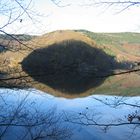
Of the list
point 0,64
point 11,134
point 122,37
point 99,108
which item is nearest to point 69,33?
point 122,37

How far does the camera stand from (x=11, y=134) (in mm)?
11695

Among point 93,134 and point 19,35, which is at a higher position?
point 19,35

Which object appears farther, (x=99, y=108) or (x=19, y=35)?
(x=99, y=108)

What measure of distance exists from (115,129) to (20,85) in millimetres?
10467

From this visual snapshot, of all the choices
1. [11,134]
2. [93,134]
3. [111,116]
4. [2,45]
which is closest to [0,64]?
[2,45]

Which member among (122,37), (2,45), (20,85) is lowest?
(122,37)

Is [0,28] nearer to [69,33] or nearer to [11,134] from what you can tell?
[11,134]

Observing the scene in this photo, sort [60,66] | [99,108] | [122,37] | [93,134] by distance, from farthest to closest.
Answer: [122,37] → [99,108] → [93,134] → [60,66]

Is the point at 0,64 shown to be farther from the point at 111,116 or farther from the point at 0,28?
the point at 111,116

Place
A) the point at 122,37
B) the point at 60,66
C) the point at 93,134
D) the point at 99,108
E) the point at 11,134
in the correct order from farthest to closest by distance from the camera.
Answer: the point at 122,37 → the point at 99,108 → the point at 93,134 → the point at 11,134 → the point at 60,66

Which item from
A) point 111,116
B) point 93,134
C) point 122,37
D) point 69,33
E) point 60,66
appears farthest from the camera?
point 122,37

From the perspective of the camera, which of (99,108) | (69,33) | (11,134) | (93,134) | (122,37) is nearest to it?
(11,134)

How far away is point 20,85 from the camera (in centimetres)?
387

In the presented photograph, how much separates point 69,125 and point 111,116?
294cm
